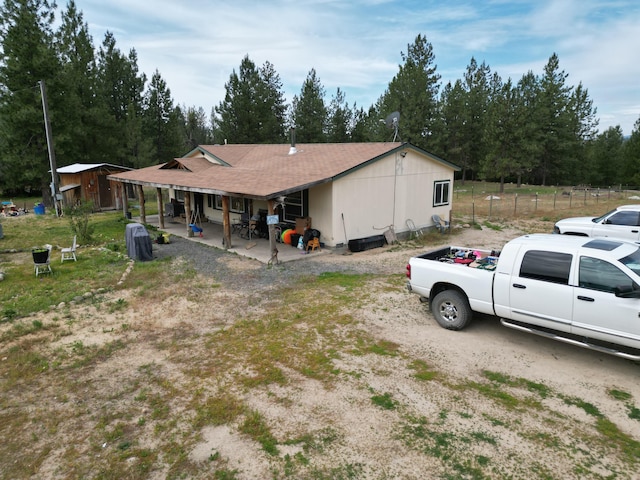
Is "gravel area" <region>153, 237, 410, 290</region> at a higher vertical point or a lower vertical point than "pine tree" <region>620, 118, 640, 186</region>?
lower

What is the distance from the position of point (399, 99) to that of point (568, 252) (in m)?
35.5

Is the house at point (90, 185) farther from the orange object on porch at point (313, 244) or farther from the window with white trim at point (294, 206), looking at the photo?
the orange object on porch at point (313, 244)

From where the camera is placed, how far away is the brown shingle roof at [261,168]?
1340cm

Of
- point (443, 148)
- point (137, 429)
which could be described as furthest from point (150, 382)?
point (443, 148)

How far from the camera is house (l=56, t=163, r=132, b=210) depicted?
989 inches

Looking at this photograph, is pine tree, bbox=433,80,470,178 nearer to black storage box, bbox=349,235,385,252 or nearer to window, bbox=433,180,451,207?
window, bbox=433,180,451,207

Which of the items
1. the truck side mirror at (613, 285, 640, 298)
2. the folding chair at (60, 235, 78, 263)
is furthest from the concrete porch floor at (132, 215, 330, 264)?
the truck side mirror at (613, 285, 640, 298)

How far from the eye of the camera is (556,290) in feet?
19.6

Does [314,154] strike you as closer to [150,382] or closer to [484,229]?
[484,229]

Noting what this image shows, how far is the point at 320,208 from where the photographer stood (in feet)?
46.7

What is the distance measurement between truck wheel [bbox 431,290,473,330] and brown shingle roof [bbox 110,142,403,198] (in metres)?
6.25

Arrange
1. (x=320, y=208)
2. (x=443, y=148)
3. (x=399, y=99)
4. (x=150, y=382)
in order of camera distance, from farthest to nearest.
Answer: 1. (x=443, y=148)
2. (x=399, y=99)
3. (x=320, y=208)
4. (x=150, y=382)

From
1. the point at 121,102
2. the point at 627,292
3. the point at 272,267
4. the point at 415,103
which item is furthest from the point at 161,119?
the point at 627,292

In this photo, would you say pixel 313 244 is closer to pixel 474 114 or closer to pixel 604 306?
pixel 604 306
